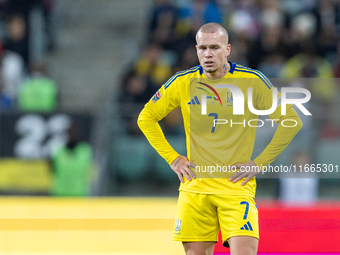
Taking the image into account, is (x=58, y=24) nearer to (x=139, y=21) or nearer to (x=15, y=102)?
(x=139, y=21)

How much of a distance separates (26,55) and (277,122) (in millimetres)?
7657

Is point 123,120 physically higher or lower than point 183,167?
higher

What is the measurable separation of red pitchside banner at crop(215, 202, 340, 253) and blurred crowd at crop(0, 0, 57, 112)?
15.7ft

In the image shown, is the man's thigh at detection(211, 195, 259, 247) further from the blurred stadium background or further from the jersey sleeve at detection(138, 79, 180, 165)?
the blurred stadium background

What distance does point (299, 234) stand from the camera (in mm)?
4938

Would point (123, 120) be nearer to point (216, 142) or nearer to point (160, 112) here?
point (160, 112)

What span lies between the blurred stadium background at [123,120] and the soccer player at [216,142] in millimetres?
988

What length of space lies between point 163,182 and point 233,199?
13.8 ft

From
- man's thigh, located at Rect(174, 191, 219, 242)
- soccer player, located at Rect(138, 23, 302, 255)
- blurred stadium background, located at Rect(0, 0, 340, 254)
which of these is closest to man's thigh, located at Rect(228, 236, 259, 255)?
soccer player, located at Rect(138, 23, 302, 255)

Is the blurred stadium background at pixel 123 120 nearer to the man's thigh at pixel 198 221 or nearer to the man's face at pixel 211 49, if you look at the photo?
the man's thigh at pixel 198 221

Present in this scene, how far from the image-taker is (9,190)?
823cm

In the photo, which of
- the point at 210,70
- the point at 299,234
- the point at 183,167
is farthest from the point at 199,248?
the point at 299,234

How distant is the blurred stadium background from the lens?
5.02 m

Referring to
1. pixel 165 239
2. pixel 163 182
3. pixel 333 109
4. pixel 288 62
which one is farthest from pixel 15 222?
pixel 288 62
